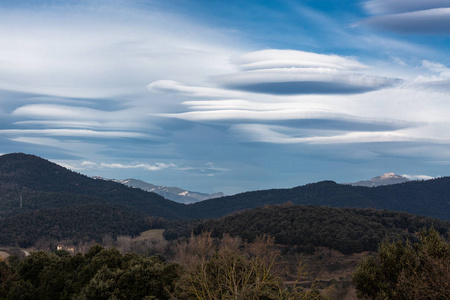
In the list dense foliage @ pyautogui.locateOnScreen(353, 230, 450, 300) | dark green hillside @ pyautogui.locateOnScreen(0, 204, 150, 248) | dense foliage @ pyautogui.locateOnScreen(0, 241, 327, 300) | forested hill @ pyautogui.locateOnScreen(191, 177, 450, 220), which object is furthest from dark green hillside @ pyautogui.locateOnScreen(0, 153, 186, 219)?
dense foliage @ pyautogui.locateOnScreen(353, 230, 450, 300)

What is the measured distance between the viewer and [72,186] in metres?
190

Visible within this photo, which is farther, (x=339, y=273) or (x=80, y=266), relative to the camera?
(x=339, y=273)

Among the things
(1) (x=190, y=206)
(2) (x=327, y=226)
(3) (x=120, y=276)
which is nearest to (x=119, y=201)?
(1) (x=190, y=206)

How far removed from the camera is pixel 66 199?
15325 centimetres

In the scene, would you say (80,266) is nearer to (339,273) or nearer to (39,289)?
(39,289)

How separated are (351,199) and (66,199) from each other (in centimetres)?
11204

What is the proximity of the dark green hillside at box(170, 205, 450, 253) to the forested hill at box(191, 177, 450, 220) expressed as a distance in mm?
78493

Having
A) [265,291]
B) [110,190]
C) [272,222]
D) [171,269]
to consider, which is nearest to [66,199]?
[110,190]

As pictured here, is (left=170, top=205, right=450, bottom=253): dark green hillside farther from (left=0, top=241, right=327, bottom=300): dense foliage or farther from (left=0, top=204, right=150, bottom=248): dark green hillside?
(left=0, top=241, right=327, bottom=300): dense foliage

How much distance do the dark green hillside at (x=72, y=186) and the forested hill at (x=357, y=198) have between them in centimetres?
1886

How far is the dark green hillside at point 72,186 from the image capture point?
176 m

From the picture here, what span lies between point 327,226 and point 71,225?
72717 millimetres

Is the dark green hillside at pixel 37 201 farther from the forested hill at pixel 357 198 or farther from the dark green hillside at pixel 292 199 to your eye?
the forested hill at pixel 357 198

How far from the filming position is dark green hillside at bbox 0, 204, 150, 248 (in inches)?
3969
